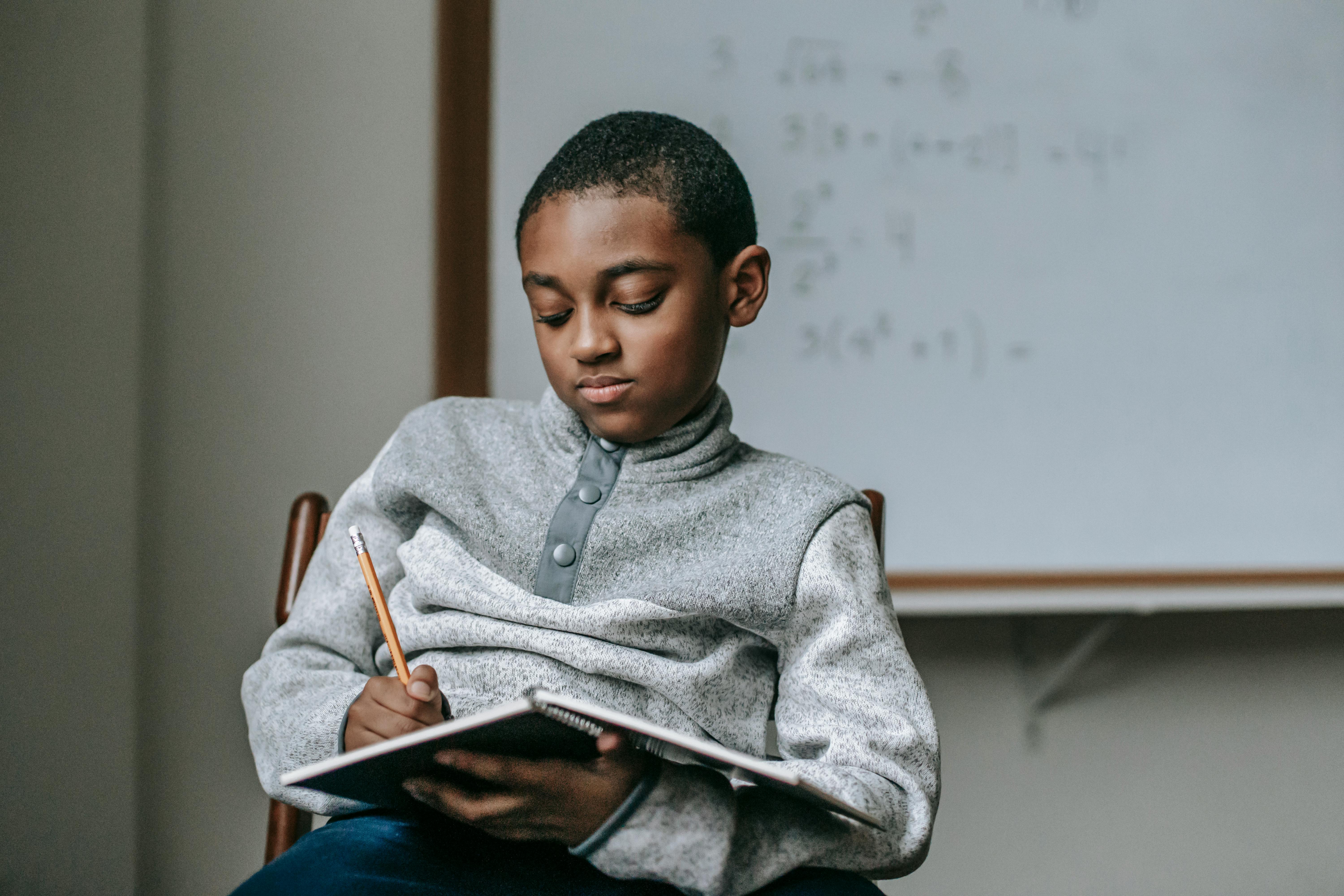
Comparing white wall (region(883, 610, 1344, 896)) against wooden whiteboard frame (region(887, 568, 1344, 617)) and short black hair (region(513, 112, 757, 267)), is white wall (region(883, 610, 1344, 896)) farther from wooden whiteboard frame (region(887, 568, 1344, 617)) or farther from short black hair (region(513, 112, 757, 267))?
short black hair (region(513, 112, 757, 267))

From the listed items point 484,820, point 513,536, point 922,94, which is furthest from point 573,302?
point 922,94

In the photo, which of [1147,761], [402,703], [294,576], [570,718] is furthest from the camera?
[1147,761]

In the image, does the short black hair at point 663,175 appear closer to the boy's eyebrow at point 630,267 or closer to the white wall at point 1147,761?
the boy's eyebrow at point 630,267

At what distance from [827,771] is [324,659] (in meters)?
0.35

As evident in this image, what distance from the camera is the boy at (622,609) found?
0.50m

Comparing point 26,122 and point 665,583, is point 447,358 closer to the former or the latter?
point 26,122

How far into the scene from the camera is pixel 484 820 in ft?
1.57

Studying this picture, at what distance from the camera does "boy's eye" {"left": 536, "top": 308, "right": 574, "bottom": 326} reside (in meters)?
0.63

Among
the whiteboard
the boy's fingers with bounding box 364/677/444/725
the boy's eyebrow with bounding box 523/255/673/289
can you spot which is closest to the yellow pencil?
the boy's fingers with bounding box 364/677/444/725

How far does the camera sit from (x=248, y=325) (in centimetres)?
104

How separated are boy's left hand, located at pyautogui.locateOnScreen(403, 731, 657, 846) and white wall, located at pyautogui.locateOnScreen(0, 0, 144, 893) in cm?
51

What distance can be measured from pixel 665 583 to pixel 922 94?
0.85m

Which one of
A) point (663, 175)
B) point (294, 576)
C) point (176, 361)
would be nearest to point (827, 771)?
point (663, 175)

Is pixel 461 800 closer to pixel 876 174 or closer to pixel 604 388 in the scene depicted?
pixel 604 388
